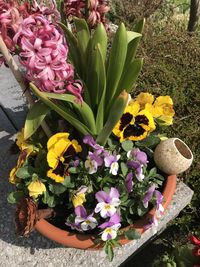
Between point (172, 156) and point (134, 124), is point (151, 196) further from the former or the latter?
point (134, 124)

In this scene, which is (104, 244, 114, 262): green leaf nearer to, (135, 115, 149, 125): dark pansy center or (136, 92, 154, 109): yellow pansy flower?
(135, 115, 149, 125): dark pansy center

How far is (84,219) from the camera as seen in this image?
148 centimetres

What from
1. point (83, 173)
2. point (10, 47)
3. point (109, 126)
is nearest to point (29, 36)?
point (10, 47)

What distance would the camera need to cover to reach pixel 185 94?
2.32 meters

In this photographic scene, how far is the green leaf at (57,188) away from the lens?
1530mm

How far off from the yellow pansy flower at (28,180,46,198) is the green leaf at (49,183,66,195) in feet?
0.16

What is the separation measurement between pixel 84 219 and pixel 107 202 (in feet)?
0.38

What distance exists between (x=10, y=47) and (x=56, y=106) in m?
0.26

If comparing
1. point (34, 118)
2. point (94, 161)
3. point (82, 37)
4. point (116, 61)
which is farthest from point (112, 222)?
point (82, 37)

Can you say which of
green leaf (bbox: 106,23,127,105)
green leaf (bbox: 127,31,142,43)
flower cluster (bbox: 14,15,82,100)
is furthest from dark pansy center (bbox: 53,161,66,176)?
green leaf (bbox: 127,31,142,43)

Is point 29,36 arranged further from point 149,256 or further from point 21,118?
point 149,256

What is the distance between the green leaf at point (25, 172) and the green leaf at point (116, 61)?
1.34 ft

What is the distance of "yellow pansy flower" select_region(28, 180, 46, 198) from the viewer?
1.47m

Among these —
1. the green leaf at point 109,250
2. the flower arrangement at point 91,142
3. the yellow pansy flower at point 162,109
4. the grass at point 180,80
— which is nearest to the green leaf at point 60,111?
the flower arrangement at point 91,142
